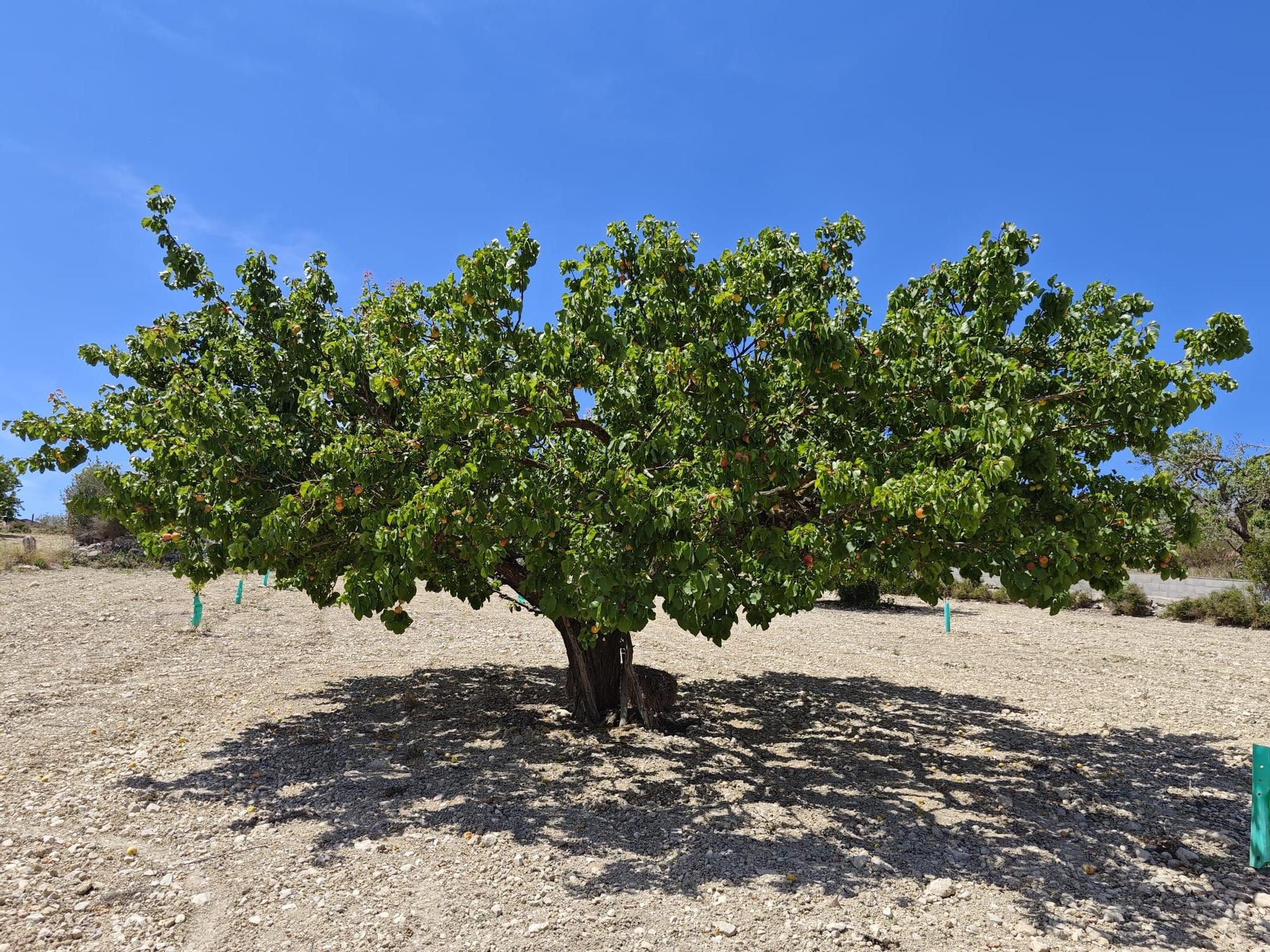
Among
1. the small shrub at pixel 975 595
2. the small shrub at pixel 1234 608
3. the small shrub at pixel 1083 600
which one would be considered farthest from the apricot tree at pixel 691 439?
the small shrub at pixel 975 595

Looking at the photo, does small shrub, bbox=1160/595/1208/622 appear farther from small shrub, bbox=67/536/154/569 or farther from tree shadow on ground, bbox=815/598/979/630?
small shrub, bbox=67/536/154/569

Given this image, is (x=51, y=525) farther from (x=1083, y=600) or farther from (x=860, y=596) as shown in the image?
(x=1083, y=600)

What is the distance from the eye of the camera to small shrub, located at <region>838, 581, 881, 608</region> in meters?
26.5

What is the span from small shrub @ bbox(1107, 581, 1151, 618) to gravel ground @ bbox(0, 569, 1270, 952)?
1191cm

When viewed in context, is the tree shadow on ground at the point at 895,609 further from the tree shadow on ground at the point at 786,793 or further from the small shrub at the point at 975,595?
the tree shadow on ground at the point at 786,793

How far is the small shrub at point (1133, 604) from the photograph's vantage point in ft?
84.3

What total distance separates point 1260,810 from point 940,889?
2748mm

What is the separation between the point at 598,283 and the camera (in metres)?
6.90

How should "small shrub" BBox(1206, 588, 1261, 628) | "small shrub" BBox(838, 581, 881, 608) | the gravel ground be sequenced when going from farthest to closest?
1. "small shrub" BBox(838, 581, 881, 608)
2. "small shrub" BBox(1206, 588, 1261, 628)
3. the gravel ground

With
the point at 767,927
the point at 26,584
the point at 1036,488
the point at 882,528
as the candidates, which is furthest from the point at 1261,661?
the point at 26,584

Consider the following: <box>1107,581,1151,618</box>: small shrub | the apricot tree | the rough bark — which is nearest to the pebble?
the apricot tree

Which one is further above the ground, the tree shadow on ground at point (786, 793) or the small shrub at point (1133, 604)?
the small shrub at point (1133, 604)

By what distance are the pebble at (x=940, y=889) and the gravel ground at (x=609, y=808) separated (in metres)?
0.03

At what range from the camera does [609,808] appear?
745cm
